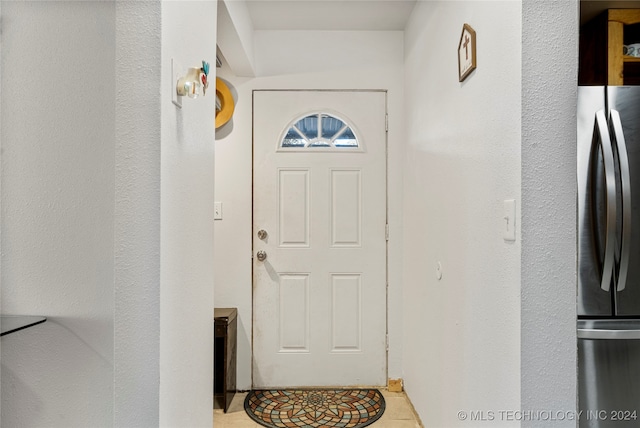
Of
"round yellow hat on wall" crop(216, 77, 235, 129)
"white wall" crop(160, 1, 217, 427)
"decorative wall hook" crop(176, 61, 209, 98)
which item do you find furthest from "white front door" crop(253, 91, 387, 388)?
"decorative wall hook" crop(176, 61, 209, 98)

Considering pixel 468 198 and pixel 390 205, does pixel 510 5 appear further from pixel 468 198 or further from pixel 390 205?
pixel 390 205

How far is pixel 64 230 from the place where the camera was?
1.14 m

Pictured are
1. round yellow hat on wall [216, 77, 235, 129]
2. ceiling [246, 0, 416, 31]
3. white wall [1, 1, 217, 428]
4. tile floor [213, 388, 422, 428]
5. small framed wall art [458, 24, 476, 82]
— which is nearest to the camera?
white wall [1, 1, 217, 428]

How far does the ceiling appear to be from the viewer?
2.55 meters

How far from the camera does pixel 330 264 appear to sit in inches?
116

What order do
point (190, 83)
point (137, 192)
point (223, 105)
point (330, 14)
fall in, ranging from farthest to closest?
point (223, 105), point (330, 14), point (190, 83), point (137, 192)

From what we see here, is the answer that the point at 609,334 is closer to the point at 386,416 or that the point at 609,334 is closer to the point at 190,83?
the point at 190,83

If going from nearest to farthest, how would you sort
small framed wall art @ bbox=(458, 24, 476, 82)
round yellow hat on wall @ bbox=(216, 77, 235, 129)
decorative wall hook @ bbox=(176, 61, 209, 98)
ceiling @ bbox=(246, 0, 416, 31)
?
1. decorative wall hook @ bbox=(176, 61, 209, 98)
2. small framed wall art @ bbox=(458, 24, 476, 82)
3. ceiling @ bbox=(246, 0, 416, 31)
4. round yellow hat on wall @ bbox=(216, 77, 235, 129)

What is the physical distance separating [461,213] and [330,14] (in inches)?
64.2

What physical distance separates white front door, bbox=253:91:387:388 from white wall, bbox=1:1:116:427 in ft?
5.86

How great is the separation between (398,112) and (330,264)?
44.1 inches

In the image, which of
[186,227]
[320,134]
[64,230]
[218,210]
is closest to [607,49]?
[320,134]

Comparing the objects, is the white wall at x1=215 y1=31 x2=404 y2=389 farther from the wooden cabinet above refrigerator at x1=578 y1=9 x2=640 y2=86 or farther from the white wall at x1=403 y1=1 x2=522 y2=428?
the wooden cabinet above refrigerator at x1=578 y1=9 x2=640 y2=86

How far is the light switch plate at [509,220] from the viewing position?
1.24 m
